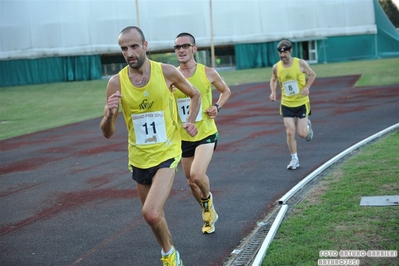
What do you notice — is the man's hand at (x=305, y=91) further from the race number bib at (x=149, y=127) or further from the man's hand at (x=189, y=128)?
the race number bib at (x=149, y=127)

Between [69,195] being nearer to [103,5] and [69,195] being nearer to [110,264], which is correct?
[110,264]

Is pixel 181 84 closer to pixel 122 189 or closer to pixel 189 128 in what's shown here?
pixel 189 128

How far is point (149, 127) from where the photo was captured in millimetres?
5734

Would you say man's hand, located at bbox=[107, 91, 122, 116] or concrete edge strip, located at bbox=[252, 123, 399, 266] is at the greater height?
man's hand, located at bbox=[107, 91, 122, 116]

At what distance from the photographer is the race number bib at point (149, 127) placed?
573cm

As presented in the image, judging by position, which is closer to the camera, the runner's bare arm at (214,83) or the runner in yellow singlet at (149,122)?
the runner in yellow singlet at (149,122)

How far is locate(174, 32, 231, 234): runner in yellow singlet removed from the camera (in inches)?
289

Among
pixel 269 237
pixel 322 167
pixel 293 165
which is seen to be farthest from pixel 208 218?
pixel 293 165

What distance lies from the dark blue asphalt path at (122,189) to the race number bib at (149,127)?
1310 mm

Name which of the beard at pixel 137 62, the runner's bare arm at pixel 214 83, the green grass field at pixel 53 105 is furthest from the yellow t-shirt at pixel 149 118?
the green grass field at pixel 53 105

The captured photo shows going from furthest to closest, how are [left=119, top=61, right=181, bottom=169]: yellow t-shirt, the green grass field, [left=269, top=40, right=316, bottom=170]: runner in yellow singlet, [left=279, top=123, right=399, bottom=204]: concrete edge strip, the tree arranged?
the tree
the green grass field
[left=269, top=40, right=316, bottom=170]: runner in yellow singlet
[left=279, top=123, right=399, bottom=204]: concrete edge strip
[left=119, top=61, right=181, bottom=169]: yellow t-shirt

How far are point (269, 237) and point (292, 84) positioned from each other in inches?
221

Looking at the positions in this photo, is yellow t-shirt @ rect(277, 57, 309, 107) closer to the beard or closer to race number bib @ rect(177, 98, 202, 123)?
race number bib @ rect(177, 98, 202, 123)

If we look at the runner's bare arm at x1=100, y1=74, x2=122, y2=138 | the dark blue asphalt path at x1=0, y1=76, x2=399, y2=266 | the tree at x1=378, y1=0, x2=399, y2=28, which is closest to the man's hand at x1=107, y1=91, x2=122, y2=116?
the runner's bare arm at x1=100, y1=74, x2=122, y2=138
